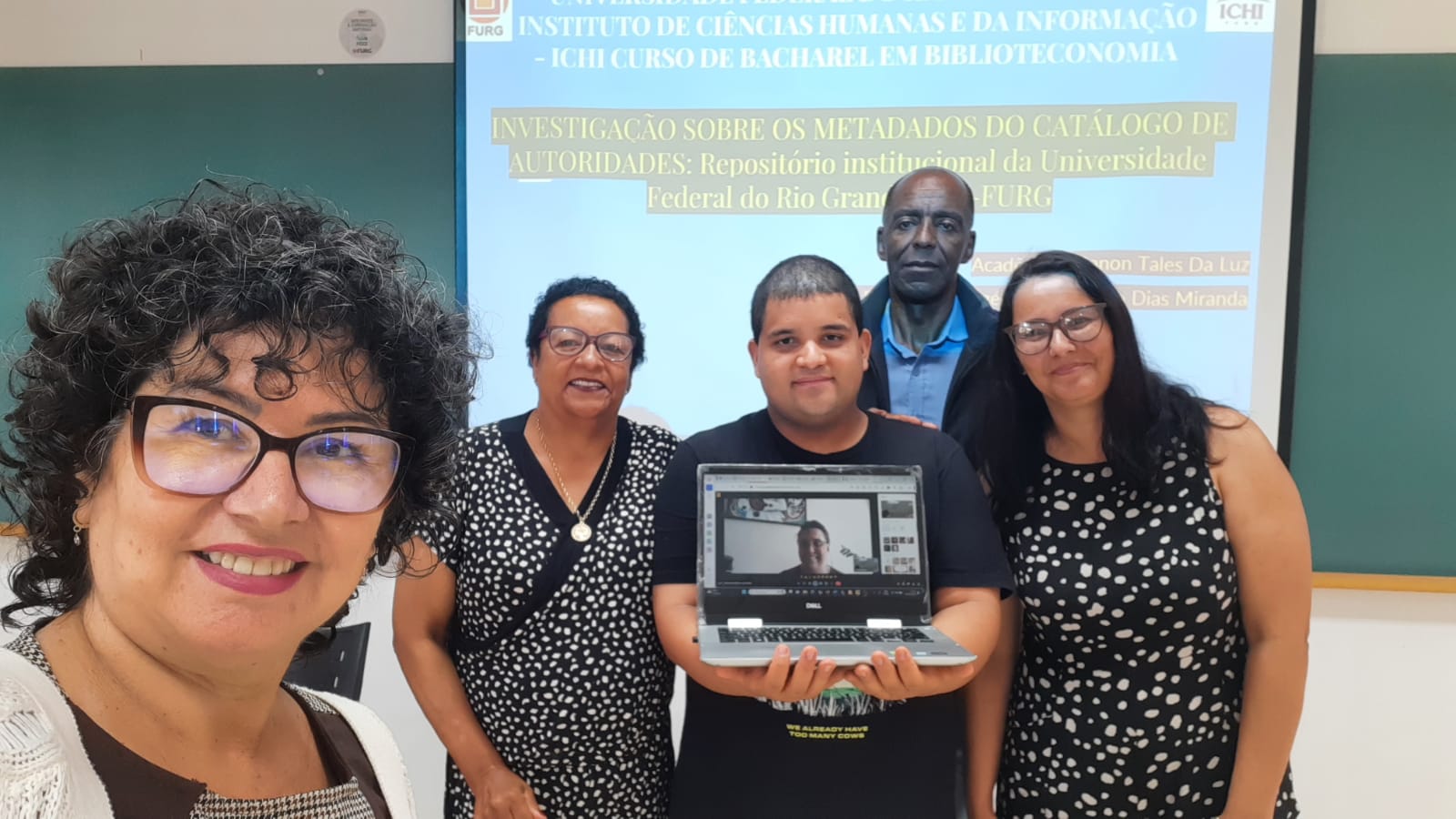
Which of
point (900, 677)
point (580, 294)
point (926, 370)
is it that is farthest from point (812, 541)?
point (926, 370)

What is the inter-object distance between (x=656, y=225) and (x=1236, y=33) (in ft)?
5.56

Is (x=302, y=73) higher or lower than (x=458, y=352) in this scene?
higher

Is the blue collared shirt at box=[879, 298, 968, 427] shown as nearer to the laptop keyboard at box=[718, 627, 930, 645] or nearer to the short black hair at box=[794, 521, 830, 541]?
the short black hair at box=[794, 521, 830, 541]

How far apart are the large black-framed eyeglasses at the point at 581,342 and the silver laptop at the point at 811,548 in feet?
1.11

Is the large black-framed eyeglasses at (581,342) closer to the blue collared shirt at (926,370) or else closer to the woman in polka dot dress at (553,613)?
the woman in polka dot dress at (553,613)

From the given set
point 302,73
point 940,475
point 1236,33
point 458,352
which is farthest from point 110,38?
point 1236,33

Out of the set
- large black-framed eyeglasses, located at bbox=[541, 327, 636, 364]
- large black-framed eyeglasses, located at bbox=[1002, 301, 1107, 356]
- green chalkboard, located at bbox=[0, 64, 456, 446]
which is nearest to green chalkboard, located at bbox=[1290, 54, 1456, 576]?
large black-framed eyeglasses, located at bbox=[1002, 301, 1107, 356]

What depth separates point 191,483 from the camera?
68cm

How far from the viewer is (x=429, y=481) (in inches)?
36.3

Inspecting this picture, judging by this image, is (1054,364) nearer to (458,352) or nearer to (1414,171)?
(458,352)

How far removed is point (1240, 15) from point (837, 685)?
2126 mm

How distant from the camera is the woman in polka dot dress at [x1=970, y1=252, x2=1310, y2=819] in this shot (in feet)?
4.35

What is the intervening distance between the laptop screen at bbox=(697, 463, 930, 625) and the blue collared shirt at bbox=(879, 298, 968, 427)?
2.37ft

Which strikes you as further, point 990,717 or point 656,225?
point 656,225
